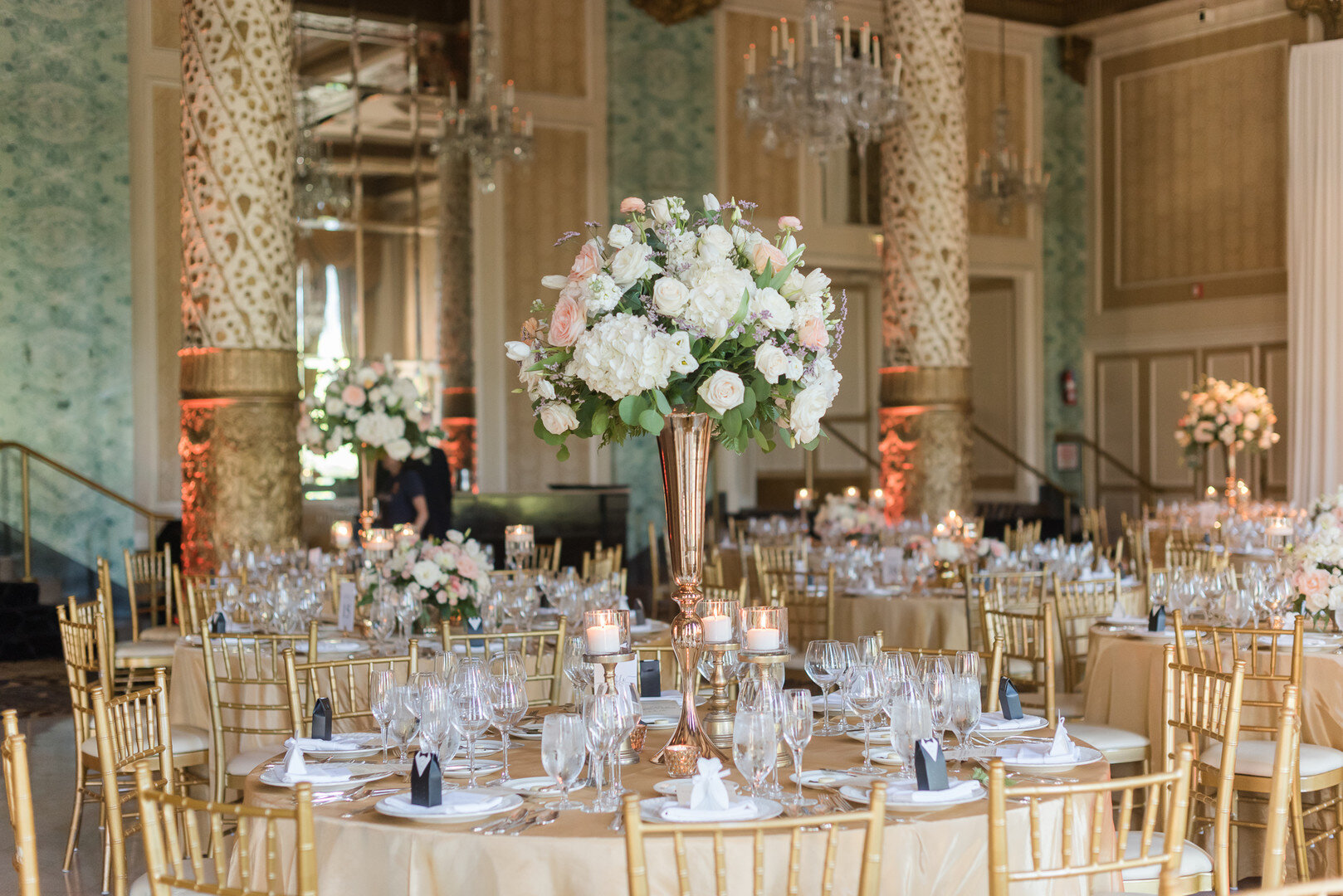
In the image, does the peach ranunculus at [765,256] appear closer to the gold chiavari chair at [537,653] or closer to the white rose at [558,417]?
the white rose at [558,417]

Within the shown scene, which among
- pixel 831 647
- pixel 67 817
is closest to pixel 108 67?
pixel 67 817

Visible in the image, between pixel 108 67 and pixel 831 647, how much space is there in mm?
10217

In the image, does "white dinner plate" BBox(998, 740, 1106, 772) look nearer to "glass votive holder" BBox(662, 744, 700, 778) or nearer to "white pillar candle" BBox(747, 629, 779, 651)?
"white pillar candle" BBox(747, 629, 779, 651)

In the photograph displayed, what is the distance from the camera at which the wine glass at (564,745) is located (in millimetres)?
2568

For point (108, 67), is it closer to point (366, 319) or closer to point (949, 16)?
point (366, 319)

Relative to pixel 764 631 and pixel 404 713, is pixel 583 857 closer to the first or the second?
pixel 404 713

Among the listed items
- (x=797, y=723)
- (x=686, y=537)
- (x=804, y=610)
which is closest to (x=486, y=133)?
(x=804, y=610)

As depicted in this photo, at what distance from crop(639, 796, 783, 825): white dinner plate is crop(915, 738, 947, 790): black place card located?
0.28 m

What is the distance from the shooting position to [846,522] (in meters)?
8.84

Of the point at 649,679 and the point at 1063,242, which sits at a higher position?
the point at 1063,242

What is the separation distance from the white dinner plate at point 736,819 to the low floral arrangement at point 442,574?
258 cm

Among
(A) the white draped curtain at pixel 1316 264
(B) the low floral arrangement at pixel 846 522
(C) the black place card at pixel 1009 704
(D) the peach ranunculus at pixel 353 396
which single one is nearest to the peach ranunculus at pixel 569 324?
(C) the black place card at pixel 1009 704

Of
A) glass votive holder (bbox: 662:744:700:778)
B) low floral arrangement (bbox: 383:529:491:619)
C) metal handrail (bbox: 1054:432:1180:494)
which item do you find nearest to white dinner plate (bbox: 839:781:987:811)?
glass votive holder (bbox: 662:744:700:778)

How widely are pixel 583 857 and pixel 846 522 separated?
21.4 ft
